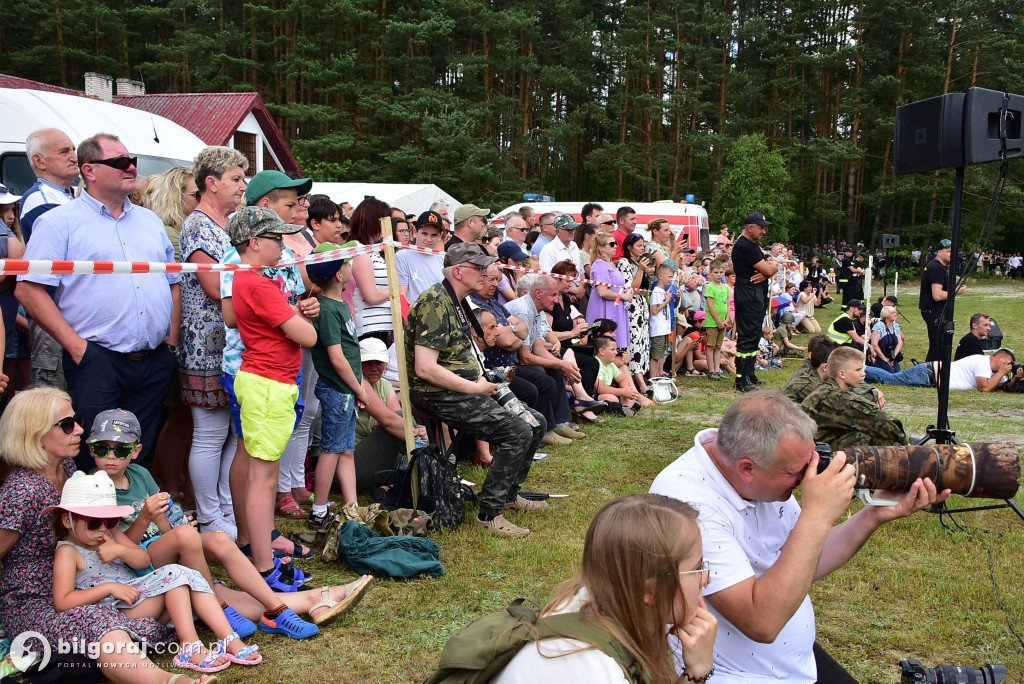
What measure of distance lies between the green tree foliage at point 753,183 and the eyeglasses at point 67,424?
38.2 meters

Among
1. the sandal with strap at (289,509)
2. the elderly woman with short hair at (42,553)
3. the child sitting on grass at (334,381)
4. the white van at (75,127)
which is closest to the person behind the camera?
the elderly woman with short hair at (42,553)

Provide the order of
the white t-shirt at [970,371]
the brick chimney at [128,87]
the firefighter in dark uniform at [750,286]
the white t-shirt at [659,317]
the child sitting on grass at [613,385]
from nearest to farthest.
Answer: the child sitting on grass at [613,385]
the firefighter in dark uniform at [750,286]
the white t-shirt at [659,317]
the white t-shirt at [970,371]
the brick chimney at [128,87]

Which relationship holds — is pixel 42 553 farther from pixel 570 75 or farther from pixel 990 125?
pixel 570 75

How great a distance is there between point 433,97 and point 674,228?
1668 centimetres

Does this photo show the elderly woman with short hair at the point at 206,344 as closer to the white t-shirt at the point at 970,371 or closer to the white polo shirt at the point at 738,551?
the white polo shirt at the point at 738,551

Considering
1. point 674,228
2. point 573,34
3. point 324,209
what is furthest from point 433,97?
point 324,209

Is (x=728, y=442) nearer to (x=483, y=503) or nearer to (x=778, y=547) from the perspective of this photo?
(x=778, y=547)

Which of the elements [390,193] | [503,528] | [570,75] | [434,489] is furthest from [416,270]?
[570,75]

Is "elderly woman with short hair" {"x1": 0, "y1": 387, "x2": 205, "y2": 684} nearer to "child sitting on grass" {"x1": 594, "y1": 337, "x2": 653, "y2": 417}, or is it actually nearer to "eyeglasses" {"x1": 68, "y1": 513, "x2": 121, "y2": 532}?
"eyeglasses" {"x1": 68, "y1": 513, "x2": 121, "y2": 532}

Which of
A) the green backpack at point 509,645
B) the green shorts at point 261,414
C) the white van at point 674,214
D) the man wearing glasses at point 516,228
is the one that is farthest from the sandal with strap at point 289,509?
the white van at point 674,214

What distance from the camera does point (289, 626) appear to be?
353 centimetres

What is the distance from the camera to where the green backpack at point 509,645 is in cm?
168

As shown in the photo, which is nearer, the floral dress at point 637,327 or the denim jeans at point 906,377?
the floral dress at point 637,327

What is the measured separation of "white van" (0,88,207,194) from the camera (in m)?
8.61
